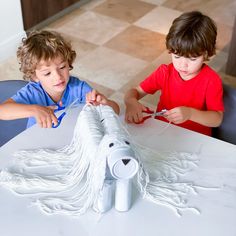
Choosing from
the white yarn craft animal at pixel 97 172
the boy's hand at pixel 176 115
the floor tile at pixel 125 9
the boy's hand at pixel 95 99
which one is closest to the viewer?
the white yarn craft animal at pixel 97 172

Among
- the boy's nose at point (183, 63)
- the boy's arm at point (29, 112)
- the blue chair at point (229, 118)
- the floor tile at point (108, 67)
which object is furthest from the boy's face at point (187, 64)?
the floor tile at point (108, 67)

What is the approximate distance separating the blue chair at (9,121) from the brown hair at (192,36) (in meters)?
0.50

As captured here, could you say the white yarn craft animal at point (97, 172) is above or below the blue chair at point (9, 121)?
above

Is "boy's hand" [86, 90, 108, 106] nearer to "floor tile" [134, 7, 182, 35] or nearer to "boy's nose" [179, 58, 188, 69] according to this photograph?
"boy's nose" [179, 58, 188, 69]

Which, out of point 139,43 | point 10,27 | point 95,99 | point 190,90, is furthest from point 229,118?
point 10,27

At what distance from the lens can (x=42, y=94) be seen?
1520 mm

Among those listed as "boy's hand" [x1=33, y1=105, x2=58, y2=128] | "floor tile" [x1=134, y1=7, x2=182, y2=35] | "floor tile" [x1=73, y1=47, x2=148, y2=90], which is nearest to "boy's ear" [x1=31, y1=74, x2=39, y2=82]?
"boy's hand" [x1=33, y1=105, x2=58, y2=128]

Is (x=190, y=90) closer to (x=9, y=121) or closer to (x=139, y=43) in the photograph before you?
(x=9, y=121)

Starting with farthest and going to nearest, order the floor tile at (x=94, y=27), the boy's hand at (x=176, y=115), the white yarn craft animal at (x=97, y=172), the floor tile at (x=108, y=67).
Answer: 1. the floor tile at (x=94, y=27)
2. the floor tile at (x=108, y=67)
3. the boy's hand at (x=176, y=115)
4. the white yarn craft animal at (x=97, y=172)

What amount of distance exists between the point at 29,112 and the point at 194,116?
0.49 metres

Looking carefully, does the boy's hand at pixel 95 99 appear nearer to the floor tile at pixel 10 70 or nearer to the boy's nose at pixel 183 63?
the boy's nose at pixel 183 63

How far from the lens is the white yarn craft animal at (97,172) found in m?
1.04

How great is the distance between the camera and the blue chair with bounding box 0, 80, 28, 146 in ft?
5.11

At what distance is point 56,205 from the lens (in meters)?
1.14
